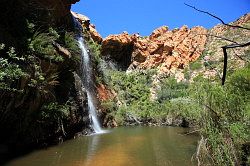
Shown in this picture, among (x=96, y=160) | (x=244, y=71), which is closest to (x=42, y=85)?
(x=96, y=160)

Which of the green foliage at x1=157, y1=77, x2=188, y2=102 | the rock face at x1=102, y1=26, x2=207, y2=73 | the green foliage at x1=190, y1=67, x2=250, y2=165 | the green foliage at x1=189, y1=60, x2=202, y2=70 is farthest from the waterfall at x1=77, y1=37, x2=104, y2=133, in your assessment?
the green foliage at x1=189, y1=60, x2=202, y2=70

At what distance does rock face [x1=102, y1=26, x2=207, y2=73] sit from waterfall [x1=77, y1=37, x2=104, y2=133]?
31850 mm

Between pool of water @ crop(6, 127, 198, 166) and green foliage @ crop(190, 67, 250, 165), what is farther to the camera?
pool of water @ crop(6, 127, 198, 166)

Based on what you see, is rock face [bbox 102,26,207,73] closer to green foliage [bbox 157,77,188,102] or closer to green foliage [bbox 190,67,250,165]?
green foliage [bbox 157,77,188,102]

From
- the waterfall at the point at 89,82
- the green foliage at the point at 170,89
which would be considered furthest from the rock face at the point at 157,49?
the waterfall at the point at 89,82

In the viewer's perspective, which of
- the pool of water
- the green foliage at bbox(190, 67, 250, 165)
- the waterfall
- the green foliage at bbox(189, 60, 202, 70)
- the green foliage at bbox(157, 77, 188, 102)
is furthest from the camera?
the green foliage at bbox(189, 60, 202, 70)

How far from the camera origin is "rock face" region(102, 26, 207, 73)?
5812 centimetres

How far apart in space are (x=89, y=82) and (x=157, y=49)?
129 ft

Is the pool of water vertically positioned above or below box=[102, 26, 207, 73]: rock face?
below

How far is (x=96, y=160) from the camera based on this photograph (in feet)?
39.9

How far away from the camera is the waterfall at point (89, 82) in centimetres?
2317

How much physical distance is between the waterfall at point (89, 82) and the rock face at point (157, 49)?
3185cm

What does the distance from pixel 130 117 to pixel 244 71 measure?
66.8 feet

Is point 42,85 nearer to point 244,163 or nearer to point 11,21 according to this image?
point 11,21
